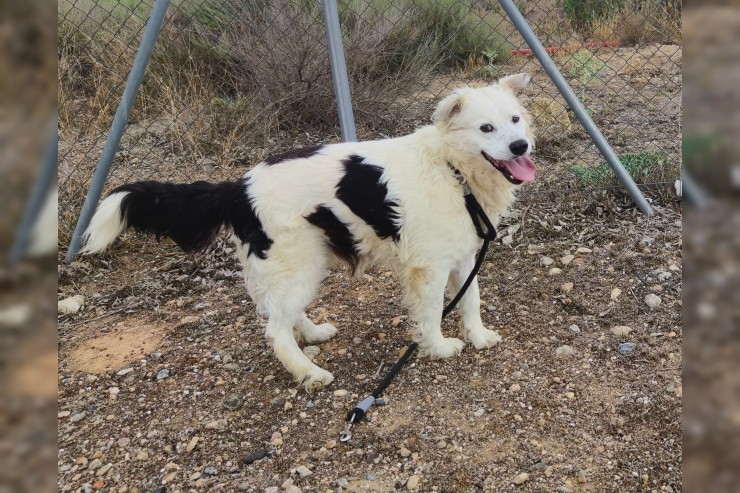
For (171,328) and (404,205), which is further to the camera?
(171,328)

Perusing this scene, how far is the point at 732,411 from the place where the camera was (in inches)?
15.8

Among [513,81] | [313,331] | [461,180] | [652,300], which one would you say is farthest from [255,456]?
[652,300]

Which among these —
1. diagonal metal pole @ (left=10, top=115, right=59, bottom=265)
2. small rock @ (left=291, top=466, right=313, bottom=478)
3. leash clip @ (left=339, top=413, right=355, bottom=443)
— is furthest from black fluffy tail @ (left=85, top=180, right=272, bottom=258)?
diagonal metal pole @ (left=10, top=115, right=59, bottom=265)

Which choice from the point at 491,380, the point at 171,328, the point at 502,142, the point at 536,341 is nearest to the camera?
the point at 502,142

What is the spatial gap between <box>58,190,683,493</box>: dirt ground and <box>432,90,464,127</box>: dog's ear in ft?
4.08

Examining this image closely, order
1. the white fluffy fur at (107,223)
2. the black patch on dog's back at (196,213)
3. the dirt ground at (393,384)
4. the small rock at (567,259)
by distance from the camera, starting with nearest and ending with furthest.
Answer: the dirt ground at (393,384)
the white fluffy fur at (107,223)
the black patch on dog's back at (196,213)
the small rock at (567,259)

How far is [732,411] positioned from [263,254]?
2.54 meters

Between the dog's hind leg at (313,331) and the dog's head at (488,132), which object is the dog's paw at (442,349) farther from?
the dog's head at (488,132)

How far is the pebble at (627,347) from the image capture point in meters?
2.99

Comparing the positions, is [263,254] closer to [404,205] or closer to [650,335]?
[404,205]

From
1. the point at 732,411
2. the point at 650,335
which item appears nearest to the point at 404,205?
the point at 650,335

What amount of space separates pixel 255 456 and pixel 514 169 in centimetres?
180

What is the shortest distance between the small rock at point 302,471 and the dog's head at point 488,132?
1620 millimetres

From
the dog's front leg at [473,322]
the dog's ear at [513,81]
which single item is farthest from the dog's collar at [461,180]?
the dog's ear at [513,81]
